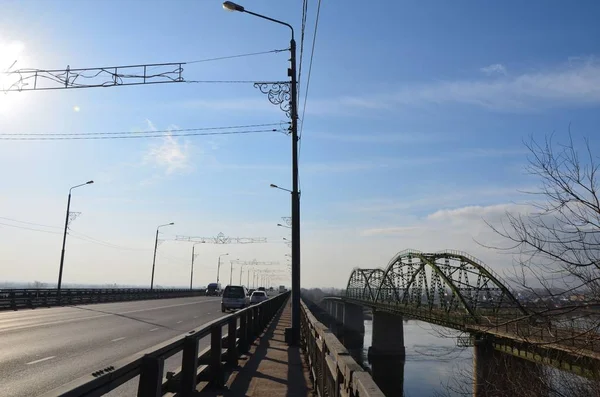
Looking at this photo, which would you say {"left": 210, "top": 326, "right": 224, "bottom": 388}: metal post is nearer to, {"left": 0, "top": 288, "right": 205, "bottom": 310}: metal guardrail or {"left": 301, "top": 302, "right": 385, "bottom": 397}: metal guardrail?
{"left": 301, "top": 302, "right": 385, "bottom": 397}: metal guardrail

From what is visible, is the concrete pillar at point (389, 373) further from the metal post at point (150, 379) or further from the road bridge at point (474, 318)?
the metal post at point (150, 379)

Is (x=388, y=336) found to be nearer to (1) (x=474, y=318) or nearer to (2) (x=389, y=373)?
(2) (x=389, y=373)

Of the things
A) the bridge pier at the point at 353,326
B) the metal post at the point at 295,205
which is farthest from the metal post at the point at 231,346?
the bridge pier at the point at 353,326

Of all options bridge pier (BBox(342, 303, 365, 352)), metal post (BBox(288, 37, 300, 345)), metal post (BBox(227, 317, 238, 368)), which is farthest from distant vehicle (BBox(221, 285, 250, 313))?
bridge pier (BBox(342, 303, 365, 352))

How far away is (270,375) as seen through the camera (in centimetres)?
1036

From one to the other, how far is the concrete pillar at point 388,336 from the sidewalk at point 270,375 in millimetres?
46011

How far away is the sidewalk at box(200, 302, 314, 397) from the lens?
866 centimetres

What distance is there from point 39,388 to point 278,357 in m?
5.61

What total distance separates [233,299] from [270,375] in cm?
2893

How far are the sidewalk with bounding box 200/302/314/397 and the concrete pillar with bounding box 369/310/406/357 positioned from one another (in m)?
Result: 46.0

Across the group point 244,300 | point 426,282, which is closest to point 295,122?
point 244,300

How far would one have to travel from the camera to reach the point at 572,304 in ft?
23.1

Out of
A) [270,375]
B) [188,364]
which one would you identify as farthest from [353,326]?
[188,364]

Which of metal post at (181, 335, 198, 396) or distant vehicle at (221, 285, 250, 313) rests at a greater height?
distant vehicle at (221, 285, 250, 313)
